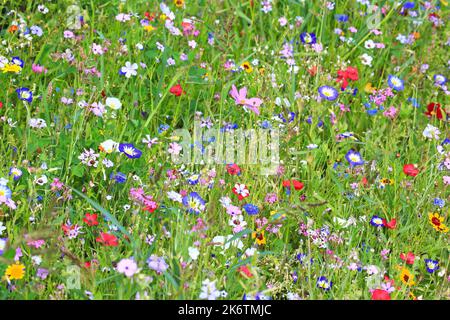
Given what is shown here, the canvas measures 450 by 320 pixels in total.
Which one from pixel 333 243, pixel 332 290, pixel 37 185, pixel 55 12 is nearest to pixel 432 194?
pixel 333 243

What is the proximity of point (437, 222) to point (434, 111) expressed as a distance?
2.98ft

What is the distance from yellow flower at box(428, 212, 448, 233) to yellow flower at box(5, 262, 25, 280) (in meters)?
1.43

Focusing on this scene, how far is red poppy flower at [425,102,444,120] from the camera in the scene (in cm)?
344

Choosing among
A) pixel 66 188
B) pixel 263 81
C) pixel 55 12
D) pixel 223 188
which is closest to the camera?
pixel 66 188

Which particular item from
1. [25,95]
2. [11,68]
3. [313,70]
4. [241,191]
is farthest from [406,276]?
[11,68]

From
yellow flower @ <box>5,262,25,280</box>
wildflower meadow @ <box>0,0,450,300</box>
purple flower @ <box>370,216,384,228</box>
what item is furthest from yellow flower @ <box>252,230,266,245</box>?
yellow flower @ <box>5,262,25,280</box>

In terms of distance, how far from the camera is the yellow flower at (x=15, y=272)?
214cm

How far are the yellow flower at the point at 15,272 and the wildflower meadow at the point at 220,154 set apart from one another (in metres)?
0.01

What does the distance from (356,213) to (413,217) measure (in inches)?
8.2

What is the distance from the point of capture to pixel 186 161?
2883 mm

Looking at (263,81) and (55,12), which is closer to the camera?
(263,81)

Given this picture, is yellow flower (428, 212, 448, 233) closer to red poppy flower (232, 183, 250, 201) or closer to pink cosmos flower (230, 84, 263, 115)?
red poppy flower (232, 183, 250, 201)
